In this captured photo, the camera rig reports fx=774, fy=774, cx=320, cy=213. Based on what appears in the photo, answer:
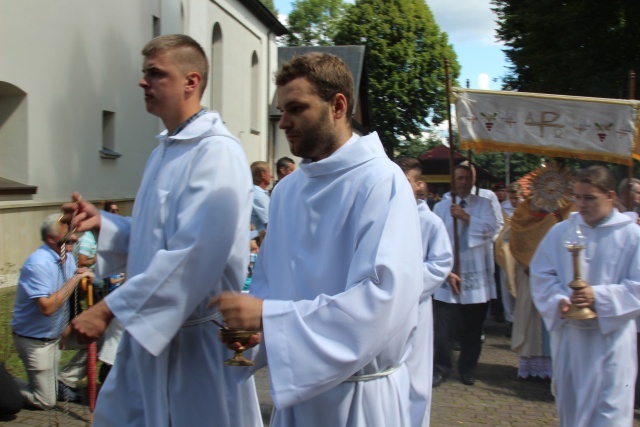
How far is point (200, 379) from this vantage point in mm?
3104

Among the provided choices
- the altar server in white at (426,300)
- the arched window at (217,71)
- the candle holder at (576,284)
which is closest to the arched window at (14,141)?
the altar server in white at (426,300)

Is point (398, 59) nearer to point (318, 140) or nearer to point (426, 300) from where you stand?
point (426, 300)

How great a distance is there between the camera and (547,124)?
26.3 feet

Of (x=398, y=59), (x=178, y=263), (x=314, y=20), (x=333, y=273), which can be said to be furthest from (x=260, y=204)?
(x=314, y=20)

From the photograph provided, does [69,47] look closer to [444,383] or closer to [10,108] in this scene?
[10,108]

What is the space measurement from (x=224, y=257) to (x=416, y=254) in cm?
88

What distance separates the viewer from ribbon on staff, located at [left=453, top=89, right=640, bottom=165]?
792 centimetres

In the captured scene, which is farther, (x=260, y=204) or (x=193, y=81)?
(x=260, y=204)

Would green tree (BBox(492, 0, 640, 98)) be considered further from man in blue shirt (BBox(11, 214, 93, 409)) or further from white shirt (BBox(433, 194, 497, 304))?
man in blue shirt (BBox(11, 214, 93, 409))

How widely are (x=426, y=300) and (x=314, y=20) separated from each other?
57624 millimetres

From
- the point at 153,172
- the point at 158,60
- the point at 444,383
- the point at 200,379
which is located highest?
the point at 158,60

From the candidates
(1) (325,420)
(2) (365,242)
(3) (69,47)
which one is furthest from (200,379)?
(3) (69,47)

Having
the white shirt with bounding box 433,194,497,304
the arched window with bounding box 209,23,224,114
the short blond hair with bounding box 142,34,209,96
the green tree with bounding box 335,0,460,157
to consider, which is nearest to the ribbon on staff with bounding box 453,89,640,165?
the white shirt with bounding box 433,194,497,304

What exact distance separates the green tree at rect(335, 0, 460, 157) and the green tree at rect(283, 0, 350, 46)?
14.1m
